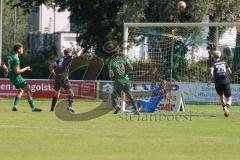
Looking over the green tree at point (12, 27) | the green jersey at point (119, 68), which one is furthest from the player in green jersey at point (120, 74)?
the green tree at point (12, 27)

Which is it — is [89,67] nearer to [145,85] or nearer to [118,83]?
[145,85]

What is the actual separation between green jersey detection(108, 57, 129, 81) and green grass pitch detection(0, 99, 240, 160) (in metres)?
1.70

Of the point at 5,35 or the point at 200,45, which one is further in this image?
the point at 5,35

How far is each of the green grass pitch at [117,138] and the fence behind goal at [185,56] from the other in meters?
7.03

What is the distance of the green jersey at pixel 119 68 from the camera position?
2523 cm

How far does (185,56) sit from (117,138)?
1677cm

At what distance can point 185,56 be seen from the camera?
33.3 m

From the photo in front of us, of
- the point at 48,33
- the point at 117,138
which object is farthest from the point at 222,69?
the point at 48,33

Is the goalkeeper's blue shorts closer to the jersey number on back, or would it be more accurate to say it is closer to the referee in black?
the referee in black

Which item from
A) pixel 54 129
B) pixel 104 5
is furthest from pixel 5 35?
pixel 54 129

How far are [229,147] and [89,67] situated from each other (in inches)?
762

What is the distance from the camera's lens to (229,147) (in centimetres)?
1547

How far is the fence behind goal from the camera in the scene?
30500 millimetres

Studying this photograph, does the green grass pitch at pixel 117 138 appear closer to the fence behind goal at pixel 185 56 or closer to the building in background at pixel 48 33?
the fence behind goal at pixel 185 56
